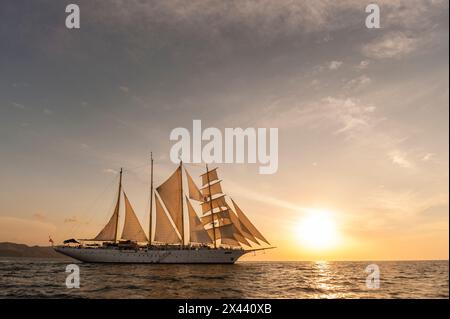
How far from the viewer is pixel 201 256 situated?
104 meters

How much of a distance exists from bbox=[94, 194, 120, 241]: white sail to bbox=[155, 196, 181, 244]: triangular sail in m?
11.2

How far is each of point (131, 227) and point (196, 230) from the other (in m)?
17.7

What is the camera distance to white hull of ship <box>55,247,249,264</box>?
329 feet

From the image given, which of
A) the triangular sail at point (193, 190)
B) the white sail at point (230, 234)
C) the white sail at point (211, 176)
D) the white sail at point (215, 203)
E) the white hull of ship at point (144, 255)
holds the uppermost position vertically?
the white sail at point (211, 176)

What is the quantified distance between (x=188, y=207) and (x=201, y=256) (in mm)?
14059

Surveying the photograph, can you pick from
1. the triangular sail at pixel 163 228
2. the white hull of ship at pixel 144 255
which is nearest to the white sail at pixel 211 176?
the triangular sail at pixel 163 228

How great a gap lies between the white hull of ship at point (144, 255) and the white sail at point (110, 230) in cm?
365

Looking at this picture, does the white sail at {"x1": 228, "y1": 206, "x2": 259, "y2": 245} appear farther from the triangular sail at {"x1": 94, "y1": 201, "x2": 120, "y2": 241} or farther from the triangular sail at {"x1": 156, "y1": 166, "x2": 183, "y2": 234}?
the triangular sail at {"x1": 94, "y1": 201, "x2": 120, "y2": 241}

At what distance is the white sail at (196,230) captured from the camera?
336 feet

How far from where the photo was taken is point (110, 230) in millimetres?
99125

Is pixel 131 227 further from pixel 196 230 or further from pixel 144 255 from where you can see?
pixel 196 230

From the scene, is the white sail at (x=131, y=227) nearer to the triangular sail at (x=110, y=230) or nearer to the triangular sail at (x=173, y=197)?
the triangular sail at (x=110, y=230)

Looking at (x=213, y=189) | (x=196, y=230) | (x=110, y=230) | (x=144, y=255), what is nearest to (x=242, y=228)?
(x=196, y=230)
